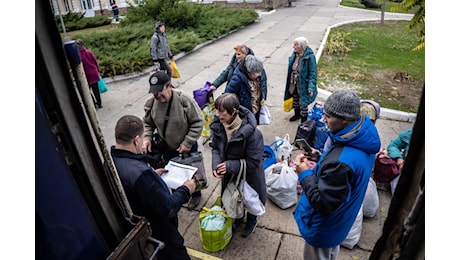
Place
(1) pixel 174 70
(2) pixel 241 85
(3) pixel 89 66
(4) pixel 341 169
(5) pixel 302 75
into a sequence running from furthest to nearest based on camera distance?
(1) pixel 174 70 < (3) pixel 89 66 < (5) pixel 302 75 < (2) pixel 241 85 < (4) pixel 341 169

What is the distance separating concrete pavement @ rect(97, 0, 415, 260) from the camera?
3404 mm

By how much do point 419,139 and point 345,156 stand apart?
1.03 meters

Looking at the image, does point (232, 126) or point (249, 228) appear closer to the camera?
point (232, 126)

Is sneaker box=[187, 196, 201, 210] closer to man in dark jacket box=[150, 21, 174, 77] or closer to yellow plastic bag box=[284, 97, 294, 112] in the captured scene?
yellow plastic bag box=[284, 97, 294, 112]

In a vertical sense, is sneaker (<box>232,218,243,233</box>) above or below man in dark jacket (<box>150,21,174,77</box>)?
below

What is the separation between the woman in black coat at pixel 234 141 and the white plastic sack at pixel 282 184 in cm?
65

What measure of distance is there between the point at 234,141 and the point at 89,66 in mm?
4961

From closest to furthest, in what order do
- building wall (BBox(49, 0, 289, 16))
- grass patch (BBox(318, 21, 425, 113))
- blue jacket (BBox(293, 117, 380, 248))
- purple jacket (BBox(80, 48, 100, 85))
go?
blue jacket (BBox(293, 117, 380, 248)) → purple jacket (BBox(80, 48, 100, 85)) → grass patch (BBox(318, 21, 425, 113)) → building wall (BBox(49, 0, 289, 16))

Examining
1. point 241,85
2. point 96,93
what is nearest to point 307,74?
point 241,85

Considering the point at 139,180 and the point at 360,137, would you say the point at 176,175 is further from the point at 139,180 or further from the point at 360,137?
the point at 360,137

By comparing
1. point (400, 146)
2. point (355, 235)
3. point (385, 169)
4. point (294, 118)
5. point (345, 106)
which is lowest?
point (294, 118)

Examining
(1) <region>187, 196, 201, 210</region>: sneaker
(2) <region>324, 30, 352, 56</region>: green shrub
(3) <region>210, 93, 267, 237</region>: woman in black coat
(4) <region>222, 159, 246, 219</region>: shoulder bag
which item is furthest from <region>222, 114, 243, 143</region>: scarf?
(2) <region>324, 30, 352, 56</region>: green shrub

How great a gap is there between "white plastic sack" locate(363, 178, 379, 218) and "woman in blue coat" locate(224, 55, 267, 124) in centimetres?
204

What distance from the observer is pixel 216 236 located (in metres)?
3.20
